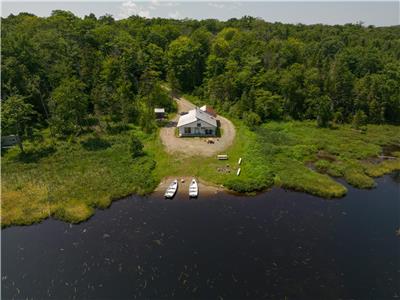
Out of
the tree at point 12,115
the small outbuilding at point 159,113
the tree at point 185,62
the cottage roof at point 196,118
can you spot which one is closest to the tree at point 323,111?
the cottage roof at point 196,118

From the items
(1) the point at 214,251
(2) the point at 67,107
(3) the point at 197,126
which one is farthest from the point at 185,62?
(1) the point at 214,251

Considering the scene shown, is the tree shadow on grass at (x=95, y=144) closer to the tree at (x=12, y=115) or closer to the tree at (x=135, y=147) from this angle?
the tree at (x=135, y=147)

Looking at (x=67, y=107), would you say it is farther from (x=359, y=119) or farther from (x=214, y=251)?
(x=359, y=119)

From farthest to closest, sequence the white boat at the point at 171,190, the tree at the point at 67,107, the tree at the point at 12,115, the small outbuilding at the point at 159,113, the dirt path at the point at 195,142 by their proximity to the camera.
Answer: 1. the small outbuilding at the point at 159,113
2. the tree at the point at 67,107
3. the dirt path at the point at 195,142
4. the tree at the point at 12,115
5. the white boat at the point at 171,190

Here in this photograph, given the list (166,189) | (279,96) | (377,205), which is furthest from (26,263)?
(279,96)

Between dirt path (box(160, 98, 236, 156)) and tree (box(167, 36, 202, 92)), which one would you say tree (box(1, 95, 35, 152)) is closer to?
dirt path (box(160, 98, 236, 156))

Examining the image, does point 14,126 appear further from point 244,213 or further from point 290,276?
point 290,276
